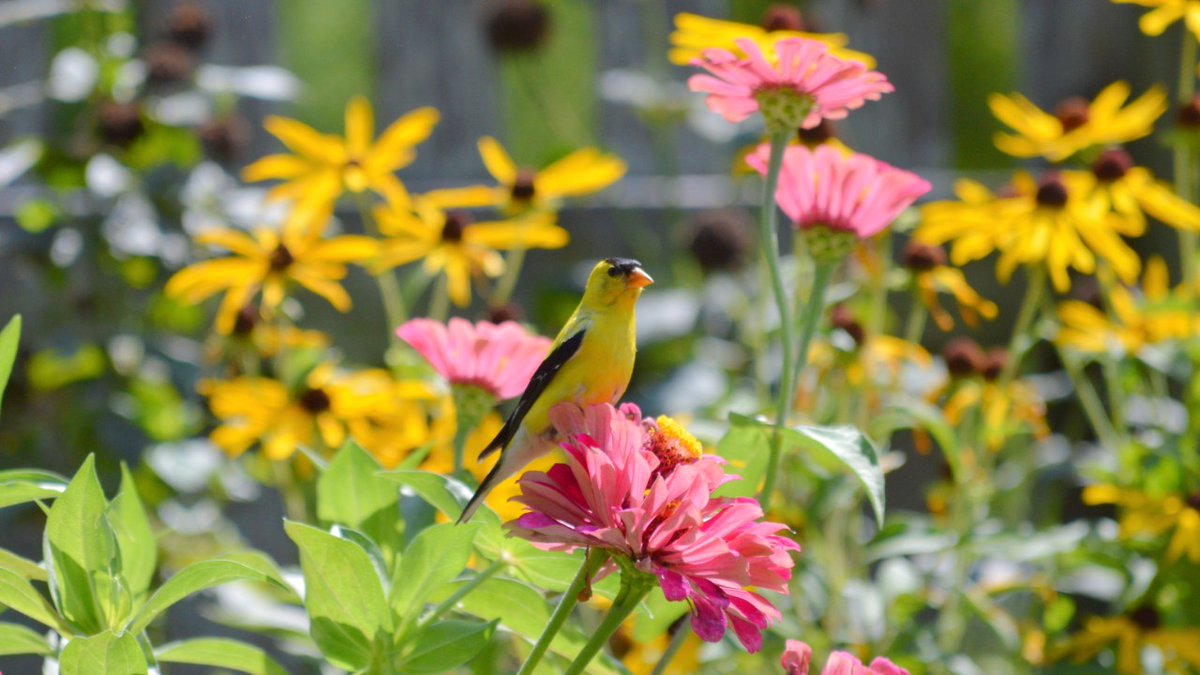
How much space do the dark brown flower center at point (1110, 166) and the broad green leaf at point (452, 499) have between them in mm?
824

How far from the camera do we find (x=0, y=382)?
502 millimetres

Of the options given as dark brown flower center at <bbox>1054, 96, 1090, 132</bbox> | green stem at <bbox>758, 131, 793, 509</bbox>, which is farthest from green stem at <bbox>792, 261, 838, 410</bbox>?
dark brown flower center at <bbox>1054, 96, 1090, 132</bbox>

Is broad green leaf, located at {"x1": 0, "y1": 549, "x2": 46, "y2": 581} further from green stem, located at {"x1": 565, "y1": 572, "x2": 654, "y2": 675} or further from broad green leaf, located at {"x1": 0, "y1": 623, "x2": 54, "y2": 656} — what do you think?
green stem, located at {"x1": 565, "y1": 572, "x2": 654, "y2": 675}

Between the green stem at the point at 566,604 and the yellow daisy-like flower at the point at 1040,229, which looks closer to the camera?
the green stem at the point at 566,604

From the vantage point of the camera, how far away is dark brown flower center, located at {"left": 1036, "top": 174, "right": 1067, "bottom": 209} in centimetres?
115

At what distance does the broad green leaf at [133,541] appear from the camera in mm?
561

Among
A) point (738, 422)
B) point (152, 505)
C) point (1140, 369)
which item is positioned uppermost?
point (738, 422)

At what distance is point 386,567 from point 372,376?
1.95 feet

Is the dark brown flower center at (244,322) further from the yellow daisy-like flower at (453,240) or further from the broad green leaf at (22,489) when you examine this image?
the broad green leaf at (22,489)

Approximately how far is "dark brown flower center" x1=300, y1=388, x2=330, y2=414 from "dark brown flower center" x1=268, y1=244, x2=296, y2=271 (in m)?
0.13

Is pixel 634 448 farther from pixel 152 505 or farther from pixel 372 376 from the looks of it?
pixel 152 505

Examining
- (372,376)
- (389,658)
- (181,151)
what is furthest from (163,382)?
(389,658)

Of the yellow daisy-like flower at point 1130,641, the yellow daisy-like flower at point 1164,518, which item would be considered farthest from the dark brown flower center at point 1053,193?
the yellow daisy-like flower at point 1130,641

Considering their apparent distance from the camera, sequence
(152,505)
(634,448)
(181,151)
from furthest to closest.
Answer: (181,151) < (152,505) < (634,448)
